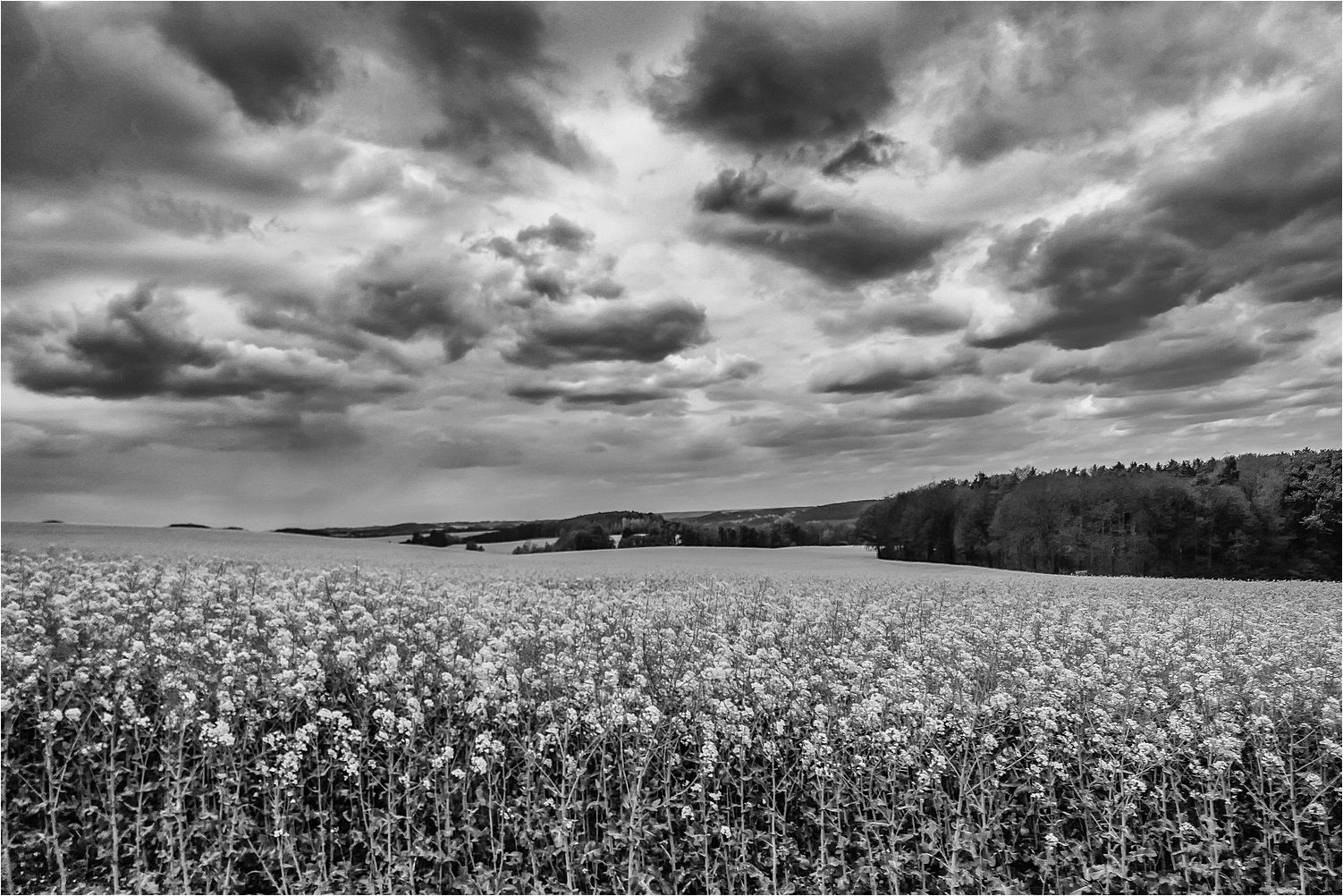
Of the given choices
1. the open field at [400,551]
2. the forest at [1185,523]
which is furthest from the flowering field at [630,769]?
the forest at [1185,523]

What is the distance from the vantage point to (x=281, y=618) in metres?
10.5

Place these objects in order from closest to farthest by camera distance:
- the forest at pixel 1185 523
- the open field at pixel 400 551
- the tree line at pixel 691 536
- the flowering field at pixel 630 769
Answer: the flowering field at pixel 630 769
the open field at pixel 400 551
the forest at pixel 1185 523
the tree line at pixel 691 536

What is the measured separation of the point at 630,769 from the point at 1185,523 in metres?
61.3

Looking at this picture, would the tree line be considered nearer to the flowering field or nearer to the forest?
the forest

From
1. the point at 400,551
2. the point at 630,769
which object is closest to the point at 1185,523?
the point at 400,551

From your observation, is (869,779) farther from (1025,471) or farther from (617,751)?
(1025,471)

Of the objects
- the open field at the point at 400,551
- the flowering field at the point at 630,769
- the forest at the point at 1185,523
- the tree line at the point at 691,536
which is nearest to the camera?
the flowering field at the point at 630,769

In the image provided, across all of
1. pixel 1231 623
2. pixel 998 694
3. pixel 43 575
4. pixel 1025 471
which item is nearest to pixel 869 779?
pixel 998 694

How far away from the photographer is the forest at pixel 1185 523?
5603 centimetres

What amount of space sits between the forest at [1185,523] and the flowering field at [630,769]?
5203 cm

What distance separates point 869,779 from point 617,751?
94.2 inches

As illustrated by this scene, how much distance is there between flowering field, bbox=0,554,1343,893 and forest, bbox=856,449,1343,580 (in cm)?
5203

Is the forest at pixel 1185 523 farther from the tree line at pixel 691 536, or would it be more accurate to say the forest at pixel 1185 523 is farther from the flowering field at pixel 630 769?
the flowering field at pixel 630 769

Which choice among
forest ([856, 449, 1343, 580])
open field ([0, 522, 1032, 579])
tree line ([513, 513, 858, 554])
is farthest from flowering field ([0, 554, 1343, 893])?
forest ([856, 449, 1343, 580])
